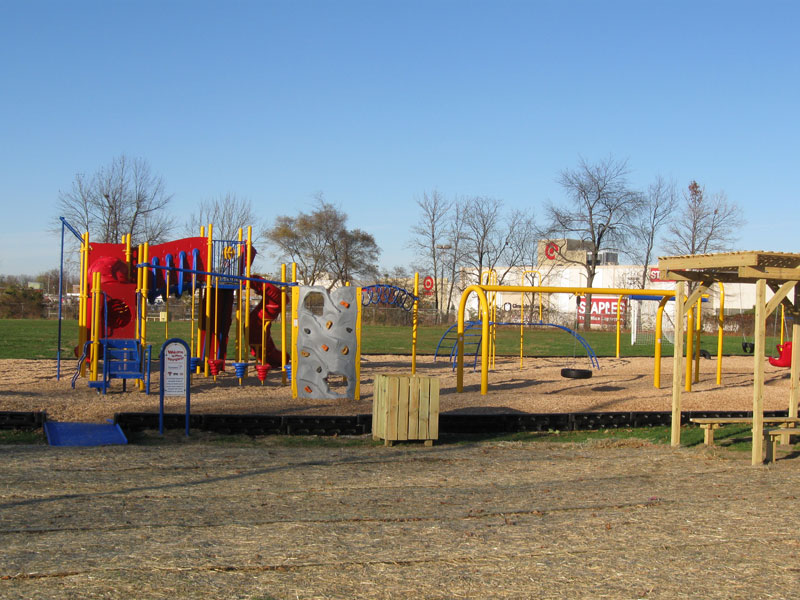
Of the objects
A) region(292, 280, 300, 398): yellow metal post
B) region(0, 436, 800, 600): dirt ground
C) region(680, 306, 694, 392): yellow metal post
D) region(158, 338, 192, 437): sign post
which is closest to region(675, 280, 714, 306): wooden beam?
region(0, 436, 800, 600): dirt ground

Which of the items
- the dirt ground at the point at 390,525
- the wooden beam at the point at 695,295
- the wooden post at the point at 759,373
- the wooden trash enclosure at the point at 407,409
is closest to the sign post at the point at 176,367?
the dirt ground at the point at 390,525

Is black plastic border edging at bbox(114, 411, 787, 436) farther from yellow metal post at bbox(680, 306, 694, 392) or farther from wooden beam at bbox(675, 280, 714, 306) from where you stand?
yellow metal post at bbox(680, 306, 694, 392)

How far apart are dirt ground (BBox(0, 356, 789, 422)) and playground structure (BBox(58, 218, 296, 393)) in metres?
0.58

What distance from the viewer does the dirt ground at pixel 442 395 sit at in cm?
1267

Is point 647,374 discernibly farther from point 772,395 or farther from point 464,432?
point 464,432

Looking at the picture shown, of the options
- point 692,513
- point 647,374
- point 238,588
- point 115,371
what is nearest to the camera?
point 238,588

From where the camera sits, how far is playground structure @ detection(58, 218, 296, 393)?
15703 millimetres

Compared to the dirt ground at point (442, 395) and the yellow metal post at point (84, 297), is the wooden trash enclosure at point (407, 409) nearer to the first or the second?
the dirt ground at point (442, 395)

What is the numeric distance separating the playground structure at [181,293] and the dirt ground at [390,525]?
20.7 feet

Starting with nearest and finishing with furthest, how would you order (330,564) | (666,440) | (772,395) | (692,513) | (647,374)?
(330,564), (692,513), (666,440), (772,395), (647,374)

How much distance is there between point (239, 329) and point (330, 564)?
37.4ft

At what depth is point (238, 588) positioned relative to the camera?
478 centimetres

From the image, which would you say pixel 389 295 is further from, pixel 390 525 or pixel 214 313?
pixel 390 525

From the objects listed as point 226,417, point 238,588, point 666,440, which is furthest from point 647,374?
point 238,588
